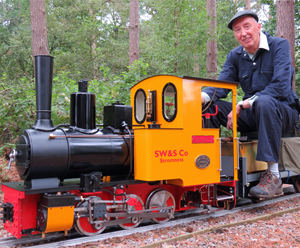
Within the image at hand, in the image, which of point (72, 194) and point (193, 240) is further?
point (193, 240)

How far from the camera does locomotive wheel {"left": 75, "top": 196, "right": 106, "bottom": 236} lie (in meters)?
3.65

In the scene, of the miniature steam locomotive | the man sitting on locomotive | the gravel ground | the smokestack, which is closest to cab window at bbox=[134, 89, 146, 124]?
the miniature steam locomotive

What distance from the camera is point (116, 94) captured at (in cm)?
761

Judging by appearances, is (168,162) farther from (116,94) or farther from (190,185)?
(116,94)

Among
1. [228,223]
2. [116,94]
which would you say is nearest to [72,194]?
[228,223]

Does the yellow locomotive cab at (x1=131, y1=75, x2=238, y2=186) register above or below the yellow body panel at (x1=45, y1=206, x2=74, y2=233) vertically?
above

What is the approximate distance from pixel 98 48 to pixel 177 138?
7.09m

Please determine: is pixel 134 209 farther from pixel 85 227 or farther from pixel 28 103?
pixel 28 103

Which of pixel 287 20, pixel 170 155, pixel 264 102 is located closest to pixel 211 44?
pixel 287 20

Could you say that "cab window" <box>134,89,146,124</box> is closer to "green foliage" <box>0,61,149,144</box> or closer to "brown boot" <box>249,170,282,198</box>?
"brown boot" <box>249,170,282,198</box>

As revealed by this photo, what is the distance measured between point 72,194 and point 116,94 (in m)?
4.52

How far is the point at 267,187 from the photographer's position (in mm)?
4703

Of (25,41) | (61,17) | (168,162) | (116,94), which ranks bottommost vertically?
(168,162)

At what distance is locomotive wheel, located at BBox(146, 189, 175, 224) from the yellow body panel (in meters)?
1.26
